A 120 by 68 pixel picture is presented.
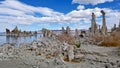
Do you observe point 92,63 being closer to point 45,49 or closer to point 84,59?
point 84,59

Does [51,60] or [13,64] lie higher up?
[51,60]

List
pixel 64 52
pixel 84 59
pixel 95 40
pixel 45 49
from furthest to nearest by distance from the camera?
pixel 95 40 < pixel 45 49 < pixel 64 52 < pixel 84 59

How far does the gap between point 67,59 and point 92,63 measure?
1888 millimetres

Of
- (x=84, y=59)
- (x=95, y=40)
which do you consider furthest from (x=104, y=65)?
(x=95, y=40)

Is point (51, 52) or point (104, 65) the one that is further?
point (51, 52)

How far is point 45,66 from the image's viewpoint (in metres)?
12.1

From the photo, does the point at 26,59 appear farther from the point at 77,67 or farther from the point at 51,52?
the point at 77,67

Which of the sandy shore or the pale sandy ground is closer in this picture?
the sandy shore

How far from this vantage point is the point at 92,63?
41.5 feet

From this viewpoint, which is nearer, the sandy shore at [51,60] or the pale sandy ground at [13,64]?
the sandy shore at [51,60]

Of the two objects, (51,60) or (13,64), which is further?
(51,60)

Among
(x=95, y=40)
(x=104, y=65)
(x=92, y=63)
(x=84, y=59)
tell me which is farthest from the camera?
(x=95, y=40)

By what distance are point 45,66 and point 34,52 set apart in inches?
179

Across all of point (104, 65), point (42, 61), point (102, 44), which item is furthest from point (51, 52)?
point (102, 44)
